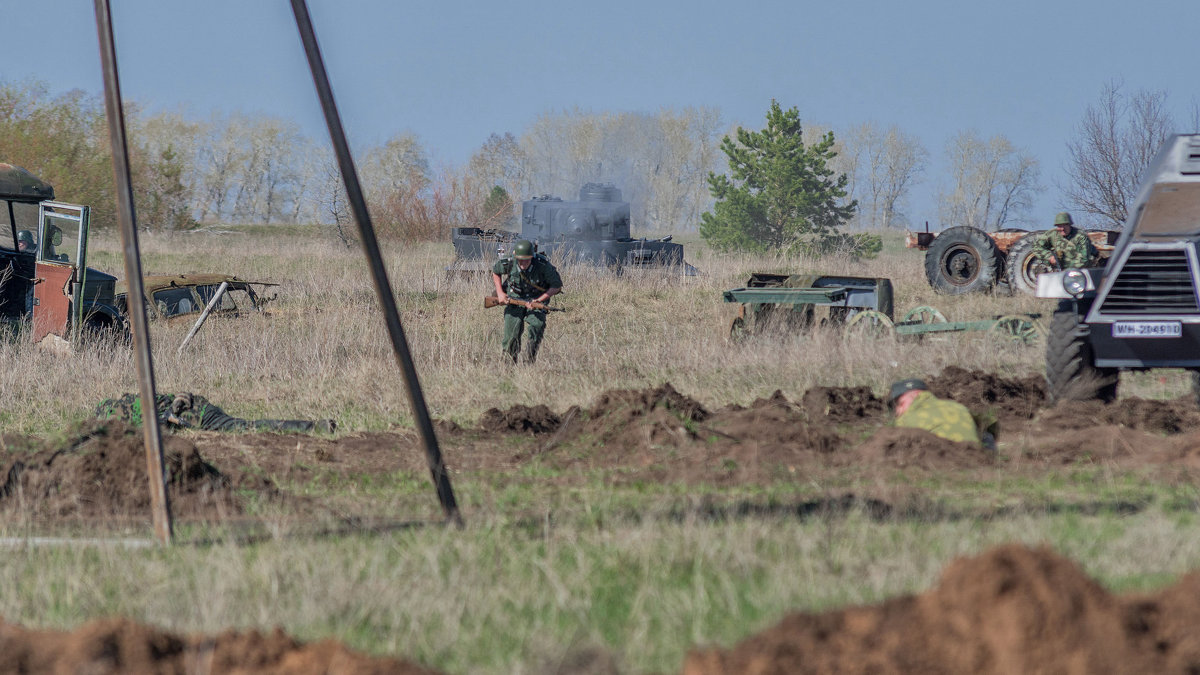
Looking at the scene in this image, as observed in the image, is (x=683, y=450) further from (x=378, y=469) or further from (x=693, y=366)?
(x=693, y=366)

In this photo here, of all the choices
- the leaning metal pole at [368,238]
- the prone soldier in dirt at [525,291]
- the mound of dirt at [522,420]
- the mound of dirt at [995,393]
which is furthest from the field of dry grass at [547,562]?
the prone soldier in dirt at [525,291]

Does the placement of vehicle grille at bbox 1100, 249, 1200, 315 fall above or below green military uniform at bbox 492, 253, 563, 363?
above

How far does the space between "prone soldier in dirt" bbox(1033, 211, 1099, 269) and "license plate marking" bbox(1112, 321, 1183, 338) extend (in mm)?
7485

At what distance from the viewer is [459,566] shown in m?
4.14

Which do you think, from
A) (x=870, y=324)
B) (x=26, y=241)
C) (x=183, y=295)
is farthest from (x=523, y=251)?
(x=183, y=295)

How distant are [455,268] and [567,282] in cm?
249

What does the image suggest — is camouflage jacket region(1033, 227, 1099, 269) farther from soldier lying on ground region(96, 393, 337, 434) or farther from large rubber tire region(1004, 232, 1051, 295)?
soldier lying on ground region(96, 393, 337, 434)

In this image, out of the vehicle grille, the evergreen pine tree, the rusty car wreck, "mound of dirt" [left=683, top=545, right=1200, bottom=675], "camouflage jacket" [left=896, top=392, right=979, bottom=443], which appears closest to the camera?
"mound of dirt" [left=683, top=545, right=1200, bottom=675]

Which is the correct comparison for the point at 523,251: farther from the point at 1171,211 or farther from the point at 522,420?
the point at 1171,211

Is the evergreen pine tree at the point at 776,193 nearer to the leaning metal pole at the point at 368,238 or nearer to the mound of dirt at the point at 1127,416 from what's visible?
the mound of dirt at the point at 1127,416

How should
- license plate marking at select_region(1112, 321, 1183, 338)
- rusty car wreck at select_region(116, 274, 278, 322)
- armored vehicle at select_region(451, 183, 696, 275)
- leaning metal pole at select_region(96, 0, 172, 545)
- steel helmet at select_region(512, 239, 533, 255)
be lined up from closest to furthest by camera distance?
1. leaning metal pole at select_region(96, 0, 172, 545)
2. license plate marking at select_region(1112, 321, 1183, 338)
3. steel helmet at select_region(512, 239, 533, 255)
4. rusty car wreck at select_region(116, 274, 278, 322)
5. armored vehicle at select_region(451, 183, 696, 275)

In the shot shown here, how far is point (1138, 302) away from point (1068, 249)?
776 cm

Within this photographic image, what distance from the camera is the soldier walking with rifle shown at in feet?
41.4

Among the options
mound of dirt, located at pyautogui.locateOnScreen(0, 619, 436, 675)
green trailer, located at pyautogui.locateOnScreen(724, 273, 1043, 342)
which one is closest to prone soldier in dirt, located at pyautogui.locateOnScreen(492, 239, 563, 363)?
green trailer, located at pyautogui.locateOnScreen(724, 273, 1043, 342)
